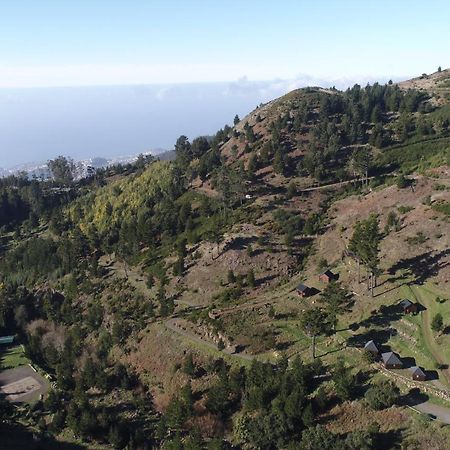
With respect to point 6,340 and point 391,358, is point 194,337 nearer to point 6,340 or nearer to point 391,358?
point 391,358

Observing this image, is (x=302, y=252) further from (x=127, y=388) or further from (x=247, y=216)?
(x=127, y=388)

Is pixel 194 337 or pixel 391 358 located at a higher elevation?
pixel 391 358

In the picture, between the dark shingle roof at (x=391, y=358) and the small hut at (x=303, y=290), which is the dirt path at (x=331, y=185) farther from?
the dark shingle roof at (x=391, y=358)

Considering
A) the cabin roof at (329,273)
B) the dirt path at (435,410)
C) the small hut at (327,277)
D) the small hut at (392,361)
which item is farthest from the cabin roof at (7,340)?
the dirt path at (435,410)

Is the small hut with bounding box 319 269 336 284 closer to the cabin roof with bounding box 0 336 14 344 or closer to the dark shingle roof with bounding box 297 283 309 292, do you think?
the dark shingle roof with bounding box 297 283 309 292

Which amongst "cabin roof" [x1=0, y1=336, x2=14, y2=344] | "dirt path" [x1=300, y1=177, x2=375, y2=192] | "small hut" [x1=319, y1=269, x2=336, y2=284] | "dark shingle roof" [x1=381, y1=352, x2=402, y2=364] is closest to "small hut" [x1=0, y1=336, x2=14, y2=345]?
"cabin roof" [x1=0, y1=336, x2=14, y2=344]

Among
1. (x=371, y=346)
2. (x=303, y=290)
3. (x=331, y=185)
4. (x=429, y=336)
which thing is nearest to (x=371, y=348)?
(x=371, y=346)

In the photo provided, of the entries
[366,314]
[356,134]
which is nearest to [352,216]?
[366,314]
